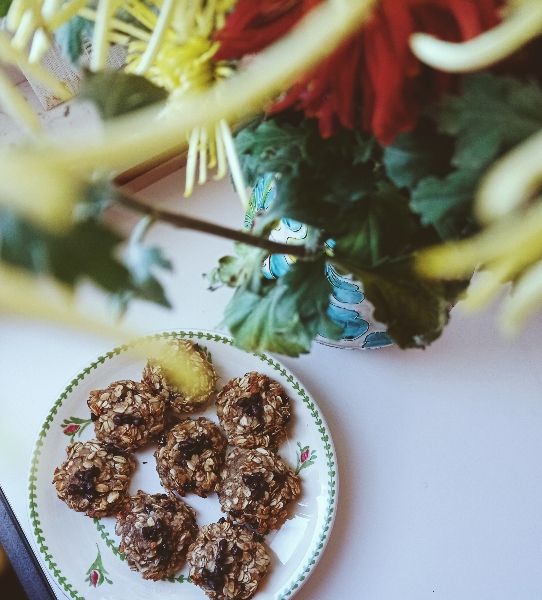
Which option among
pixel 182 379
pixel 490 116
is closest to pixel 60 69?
pixel 182 379

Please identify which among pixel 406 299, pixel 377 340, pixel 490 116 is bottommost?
pixel 377 340

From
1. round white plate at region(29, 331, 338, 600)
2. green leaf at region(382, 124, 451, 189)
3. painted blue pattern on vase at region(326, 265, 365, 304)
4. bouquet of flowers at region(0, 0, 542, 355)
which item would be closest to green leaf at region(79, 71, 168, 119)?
bouquet of flowers at region(0, 0, 542, 355)

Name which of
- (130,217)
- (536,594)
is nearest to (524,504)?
(536,594)

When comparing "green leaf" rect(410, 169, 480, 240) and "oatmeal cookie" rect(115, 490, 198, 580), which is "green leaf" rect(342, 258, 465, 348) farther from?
"oatmeal cookie" rect(115, 490, 198, 580)

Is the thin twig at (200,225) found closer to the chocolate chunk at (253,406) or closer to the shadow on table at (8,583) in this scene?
the chocolate chunk at (253,406)

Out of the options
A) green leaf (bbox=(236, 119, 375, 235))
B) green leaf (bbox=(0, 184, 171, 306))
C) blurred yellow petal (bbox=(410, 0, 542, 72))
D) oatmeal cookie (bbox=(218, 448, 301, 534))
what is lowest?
oatmeal cookie (bbox=(218, 448, 301, 534))

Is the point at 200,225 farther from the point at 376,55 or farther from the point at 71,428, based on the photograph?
the point at 71,428
